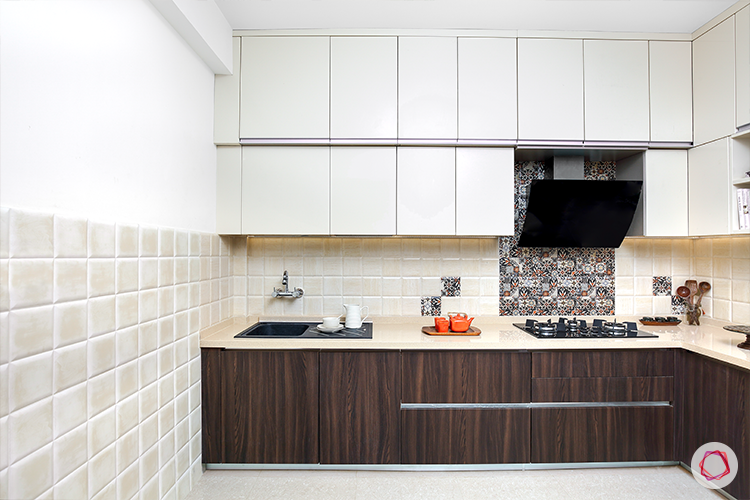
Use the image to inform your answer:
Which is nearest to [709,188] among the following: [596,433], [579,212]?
[579,212]

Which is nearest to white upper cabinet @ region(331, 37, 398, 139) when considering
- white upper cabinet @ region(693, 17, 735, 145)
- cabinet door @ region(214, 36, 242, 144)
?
cabinet door @ region(214, 36, 242, 144)

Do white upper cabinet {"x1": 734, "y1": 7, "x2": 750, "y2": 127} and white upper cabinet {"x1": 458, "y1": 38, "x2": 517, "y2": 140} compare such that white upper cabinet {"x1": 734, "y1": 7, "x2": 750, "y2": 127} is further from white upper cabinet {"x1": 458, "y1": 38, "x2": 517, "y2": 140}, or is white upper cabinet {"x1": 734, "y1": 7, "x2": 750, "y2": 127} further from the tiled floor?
the tiled floor

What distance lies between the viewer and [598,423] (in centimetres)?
223

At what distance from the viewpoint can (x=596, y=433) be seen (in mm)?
2230

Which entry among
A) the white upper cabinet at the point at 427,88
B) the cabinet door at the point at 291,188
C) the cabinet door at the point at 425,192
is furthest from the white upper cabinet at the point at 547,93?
the cabinet door at the point at 291,188

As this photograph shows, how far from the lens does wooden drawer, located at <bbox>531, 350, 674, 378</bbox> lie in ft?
7.30

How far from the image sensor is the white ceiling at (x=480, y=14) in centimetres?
219

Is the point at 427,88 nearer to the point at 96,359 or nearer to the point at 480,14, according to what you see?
the point at 480,14

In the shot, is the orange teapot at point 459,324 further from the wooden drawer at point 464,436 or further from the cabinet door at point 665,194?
the cabinet door at point 665,194

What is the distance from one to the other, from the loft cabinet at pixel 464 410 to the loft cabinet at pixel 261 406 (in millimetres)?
569

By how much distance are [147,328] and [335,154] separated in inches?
56.3

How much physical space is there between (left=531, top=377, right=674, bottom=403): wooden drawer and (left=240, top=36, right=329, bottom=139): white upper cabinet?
2.02 m

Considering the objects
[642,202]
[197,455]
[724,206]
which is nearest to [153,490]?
[197,455]

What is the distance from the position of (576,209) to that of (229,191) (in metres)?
2.29
